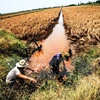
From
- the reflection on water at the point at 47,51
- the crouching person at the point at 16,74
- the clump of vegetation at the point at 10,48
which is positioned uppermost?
the crouching person at the point at 16,74

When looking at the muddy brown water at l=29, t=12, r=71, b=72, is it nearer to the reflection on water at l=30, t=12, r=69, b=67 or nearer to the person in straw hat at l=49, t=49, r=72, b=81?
the reflection on water at l=30, t=12, r=69, b=67

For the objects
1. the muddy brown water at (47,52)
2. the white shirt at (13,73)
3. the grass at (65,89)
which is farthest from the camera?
the muddy brown water at (47,52)

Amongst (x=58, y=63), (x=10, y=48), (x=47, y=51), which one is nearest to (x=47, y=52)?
(x=47, y=51)

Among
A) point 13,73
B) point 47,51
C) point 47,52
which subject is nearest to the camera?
point 13,73

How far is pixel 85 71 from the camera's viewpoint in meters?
9.79

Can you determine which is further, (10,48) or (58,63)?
(10,48)

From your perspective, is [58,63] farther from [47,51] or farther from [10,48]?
[47,51]

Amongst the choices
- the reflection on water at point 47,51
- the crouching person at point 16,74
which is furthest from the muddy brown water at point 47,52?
the crouching person at point 16,74

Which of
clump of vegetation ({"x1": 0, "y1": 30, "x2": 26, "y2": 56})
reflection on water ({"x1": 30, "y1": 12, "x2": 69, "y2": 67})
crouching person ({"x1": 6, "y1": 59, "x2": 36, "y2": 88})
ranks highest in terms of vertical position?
crouching person ({"x1": 6, "y1": 59, "x2": 36, "y2": 88})

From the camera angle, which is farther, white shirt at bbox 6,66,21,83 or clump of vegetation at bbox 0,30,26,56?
clump of vegetation at bbox 0,30,26,56

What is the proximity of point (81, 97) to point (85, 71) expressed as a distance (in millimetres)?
3883

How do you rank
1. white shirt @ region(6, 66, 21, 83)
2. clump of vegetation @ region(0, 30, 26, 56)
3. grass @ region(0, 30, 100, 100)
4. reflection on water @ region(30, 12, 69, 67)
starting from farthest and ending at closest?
reflection on water @ region(30, 12, 69, 67) → clump of vegetation @ region(0, 30, 26, 56) → white shirt @ region(6, 66, 21, 83) → grass @ region(0, 30, 100, 100)

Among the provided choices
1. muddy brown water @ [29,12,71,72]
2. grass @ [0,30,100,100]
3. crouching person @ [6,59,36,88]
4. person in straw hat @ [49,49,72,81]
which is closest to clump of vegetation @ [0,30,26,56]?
muddy brown water @ [29,12,71,72]

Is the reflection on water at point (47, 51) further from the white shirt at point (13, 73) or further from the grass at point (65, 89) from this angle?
the white shirt at point (13, 73)
